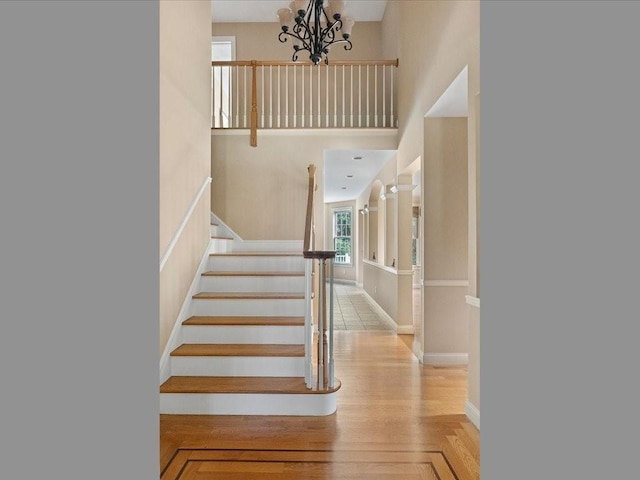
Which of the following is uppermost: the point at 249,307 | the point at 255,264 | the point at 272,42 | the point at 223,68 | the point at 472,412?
the point at 272,42

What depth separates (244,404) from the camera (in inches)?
110

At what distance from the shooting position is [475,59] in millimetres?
2750

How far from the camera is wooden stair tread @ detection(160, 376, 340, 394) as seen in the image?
9.19 feet

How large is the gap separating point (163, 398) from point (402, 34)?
5.01 m

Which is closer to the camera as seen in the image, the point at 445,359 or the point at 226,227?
the point at 445,359

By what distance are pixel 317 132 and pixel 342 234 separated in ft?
23.3

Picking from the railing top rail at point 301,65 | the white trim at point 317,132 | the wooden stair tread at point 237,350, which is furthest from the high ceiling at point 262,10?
the wooden stair tread at point 237,350

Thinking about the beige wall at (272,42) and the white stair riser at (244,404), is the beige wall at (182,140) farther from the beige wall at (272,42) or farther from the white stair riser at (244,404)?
the beige wall at (272,42)

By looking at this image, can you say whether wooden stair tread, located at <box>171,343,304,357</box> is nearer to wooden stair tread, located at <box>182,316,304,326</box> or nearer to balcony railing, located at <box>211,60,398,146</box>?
wooden stair tread, located at <box>182,316,304,326</box>

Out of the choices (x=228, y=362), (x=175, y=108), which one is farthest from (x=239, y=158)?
(x=228, y=362)

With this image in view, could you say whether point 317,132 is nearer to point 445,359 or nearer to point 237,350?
point 445,359

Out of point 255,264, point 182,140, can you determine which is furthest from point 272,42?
point 255,264

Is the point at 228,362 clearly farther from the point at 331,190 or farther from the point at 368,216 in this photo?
the point at 331,190

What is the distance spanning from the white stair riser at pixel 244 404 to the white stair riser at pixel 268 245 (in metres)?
2.85
